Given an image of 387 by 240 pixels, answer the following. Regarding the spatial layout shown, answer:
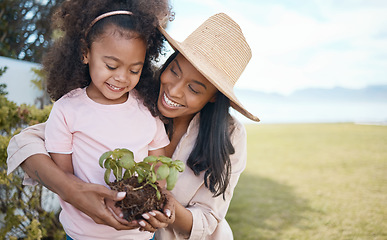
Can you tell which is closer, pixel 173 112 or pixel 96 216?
pixel 96 216

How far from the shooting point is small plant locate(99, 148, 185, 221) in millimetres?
1525

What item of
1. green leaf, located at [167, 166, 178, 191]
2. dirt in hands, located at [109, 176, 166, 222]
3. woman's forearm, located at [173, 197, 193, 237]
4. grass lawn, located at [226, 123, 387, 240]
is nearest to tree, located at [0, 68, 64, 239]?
woman's forearm, located at [173, 197, 193, 237]

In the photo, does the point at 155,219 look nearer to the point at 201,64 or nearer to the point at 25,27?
the point at 201,64

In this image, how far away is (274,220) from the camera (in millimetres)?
5426

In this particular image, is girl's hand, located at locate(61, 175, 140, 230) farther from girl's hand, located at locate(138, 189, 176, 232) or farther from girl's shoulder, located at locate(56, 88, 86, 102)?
girl's shoulder, located at locate(56, 88, 86, 102)

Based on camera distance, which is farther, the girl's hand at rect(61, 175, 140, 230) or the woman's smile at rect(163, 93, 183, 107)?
the woman's smile at rect(163, 93, 183, 107)

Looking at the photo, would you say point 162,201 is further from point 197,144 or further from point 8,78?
point 8,78

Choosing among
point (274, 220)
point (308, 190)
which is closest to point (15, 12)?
point (274, 220)

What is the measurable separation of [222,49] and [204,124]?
50cm

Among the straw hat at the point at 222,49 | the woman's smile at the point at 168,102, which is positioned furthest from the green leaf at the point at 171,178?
the straw hat at the point at 222,49

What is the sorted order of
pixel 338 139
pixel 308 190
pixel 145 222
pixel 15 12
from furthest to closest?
pixel 338 139
pixel 308 190
pixel 15 12
pixel 145 222

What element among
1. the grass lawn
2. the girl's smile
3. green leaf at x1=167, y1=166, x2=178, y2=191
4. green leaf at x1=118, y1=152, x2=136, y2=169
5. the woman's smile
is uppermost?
the girl's smile

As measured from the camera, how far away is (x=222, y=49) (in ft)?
7.41

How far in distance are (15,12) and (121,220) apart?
4.24 m
